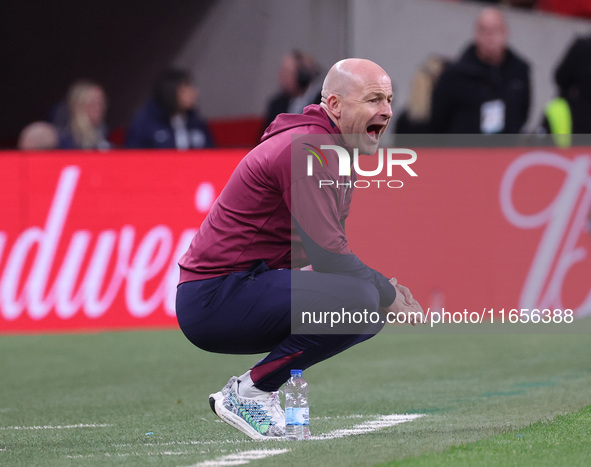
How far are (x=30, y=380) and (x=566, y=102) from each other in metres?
6.46

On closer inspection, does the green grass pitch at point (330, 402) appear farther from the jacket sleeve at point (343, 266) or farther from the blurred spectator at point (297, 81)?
the blurred spectator at point (297, 81)

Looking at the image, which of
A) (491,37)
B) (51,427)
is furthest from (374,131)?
(491,37)

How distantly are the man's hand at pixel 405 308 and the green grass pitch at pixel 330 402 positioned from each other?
52 cm

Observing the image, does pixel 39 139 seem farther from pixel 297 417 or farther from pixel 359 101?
pixel 359 101

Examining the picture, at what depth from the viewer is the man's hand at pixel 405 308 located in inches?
211

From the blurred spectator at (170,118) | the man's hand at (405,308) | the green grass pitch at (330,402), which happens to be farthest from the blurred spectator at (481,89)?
the man's hand at (405,308)

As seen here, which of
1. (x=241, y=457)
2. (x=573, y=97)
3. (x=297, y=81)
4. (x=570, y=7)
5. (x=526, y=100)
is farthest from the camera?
(x=570, y=7)

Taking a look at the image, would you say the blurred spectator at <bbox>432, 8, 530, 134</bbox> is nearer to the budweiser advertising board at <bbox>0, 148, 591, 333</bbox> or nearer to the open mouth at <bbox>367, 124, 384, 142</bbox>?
the budweiser advertising board at <bbox>0, 148, 591, 333</bbox>

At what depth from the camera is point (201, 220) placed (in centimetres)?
1126

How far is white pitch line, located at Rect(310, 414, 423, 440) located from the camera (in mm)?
5582

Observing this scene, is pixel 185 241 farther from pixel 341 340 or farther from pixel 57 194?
pixel 341 340

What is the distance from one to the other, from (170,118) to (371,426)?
22.5ft

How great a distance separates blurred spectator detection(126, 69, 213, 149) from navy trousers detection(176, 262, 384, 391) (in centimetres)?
670

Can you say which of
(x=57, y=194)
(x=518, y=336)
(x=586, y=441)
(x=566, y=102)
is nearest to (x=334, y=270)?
(x=586, y=441)
